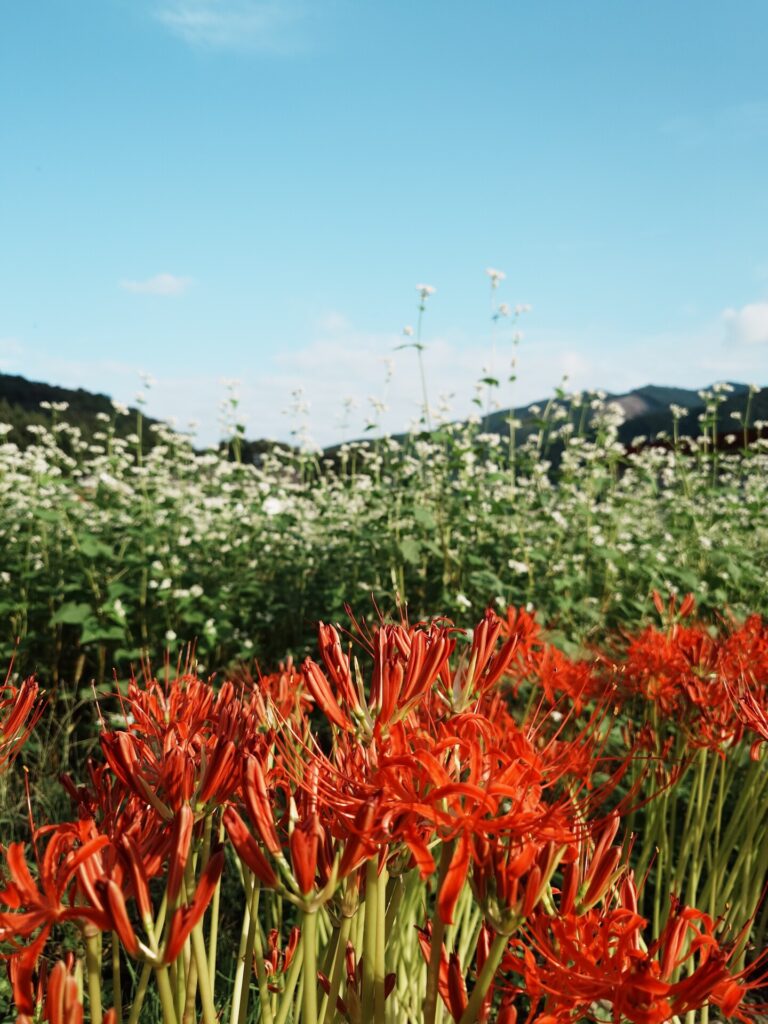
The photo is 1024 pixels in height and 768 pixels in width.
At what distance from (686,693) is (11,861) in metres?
1.41

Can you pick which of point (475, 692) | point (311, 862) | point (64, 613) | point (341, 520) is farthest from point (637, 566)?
point (311, 862)

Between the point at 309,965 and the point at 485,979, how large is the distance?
180 mm

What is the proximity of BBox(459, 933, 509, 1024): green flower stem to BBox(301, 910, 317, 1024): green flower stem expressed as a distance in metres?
0.15

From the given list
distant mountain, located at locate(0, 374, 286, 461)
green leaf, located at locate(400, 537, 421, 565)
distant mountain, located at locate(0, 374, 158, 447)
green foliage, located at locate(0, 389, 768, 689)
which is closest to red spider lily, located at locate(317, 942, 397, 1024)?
green foliage, located at locate(0, 389, 768, 689)

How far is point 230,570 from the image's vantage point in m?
5.02

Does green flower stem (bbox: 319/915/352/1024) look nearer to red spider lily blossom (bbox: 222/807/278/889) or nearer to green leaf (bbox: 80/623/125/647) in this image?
red spider lily blossom (bbox: 222/807/278/889)

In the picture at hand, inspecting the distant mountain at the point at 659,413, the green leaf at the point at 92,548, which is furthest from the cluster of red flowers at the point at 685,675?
the distant mountain at the point at 659,413

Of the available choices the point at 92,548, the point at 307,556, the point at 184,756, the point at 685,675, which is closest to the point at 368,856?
the point at 184,756

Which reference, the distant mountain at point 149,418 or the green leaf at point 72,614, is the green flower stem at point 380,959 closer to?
the green leaf at point 72,614

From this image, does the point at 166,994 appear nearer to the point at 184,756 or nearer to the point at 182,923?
the point at 182,923

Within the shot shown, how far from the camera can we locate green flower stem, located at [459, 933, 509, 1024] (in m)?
0.82

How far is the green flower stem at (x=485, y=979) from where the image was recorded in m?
0.82

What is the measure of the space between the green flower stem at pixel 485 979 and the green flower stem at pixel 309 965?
154 millimetres

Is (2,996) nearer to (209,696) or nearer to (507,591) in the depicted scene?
(209,696)
